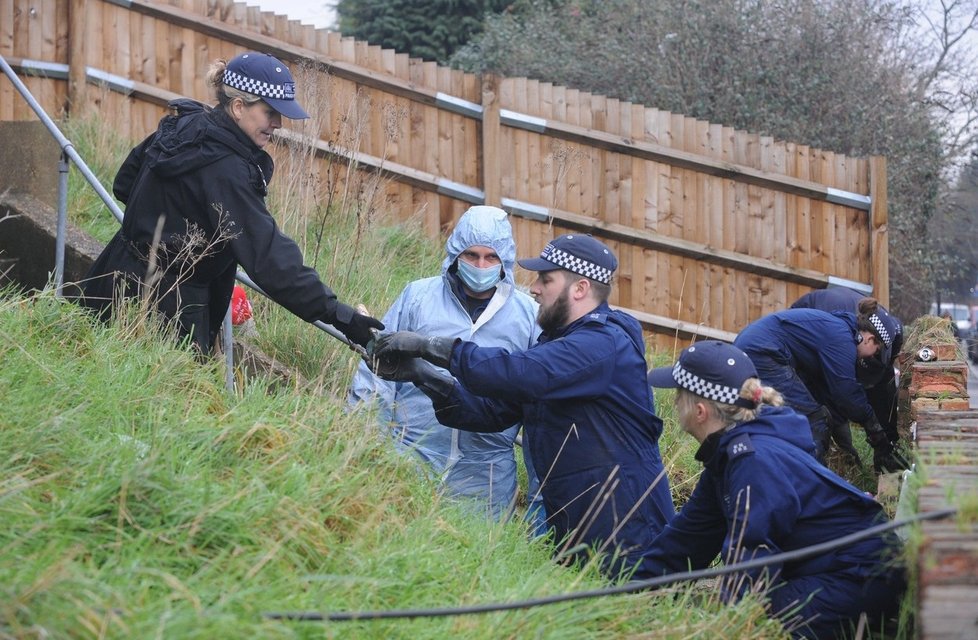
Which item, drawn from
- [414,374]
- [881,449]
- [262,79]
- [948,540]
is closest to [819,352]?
[881,449]

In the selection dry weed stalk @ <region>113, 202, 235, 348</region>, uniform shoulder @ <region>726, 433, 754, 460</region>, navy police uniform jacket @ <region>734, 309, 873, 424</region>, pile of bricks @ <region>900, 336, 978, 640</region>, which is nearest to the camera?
pile of bricks @ <region>900, 336, 978, 640</region>

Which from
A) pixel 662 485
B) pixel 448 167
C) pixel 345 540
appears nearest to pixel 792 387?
pixel 662 485

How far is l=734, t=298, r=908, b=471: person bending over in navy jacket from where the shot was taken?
7.70 m

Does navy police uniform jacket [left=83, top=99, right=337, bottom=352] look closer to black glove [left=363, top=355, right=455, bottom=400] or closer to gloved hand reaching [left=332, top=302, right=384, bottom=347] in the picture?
gloved hand reaching [left=332, top=302, right=384, bottom=347]

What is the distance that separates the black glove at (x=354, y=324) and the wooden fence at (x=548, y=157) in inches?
179

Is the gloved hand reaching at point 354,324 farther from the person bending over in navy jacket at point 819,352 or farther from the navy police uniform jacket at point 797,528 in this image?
the person bending over in navy jacket at point 819,352

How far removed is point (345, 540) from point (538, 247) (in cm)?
668

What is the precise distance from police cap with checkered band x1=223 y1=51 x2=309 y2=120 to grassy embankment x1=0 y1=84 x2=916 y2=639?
1.00 meters

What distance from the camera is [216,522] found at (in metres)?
3.48

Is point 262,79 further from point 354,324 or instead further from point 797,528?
point 797,528

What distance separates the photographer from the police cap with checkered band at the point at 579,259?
489 cm

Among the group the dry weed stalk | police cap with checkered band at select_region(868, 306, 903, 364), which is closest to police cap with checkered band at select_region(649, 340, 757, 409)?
the dry weed stalk

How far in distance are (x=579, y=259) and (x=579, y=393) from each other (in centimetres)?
56

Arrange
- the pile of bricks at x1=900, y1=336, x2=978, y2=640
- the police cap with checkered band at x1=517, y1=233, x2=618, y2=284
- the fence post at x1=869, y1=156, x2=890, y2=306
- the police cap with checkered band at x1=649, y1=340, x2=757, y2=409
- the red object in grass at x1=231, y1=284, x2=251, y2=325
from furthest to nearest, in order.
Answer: the fence post at x1=869, y1=156, x2=890, y2=306 → the red object in grass at x1=231, y1=284, x2=251, y2=325 → the police cap with checkered band at x1=517, y1=233, x2=618, y2=284 → the police cap with checkered band at x1=649, y1=340, x2=757, y2=409 → the pile of bricks at x1=900, y1=336, x2=978, y2=640
